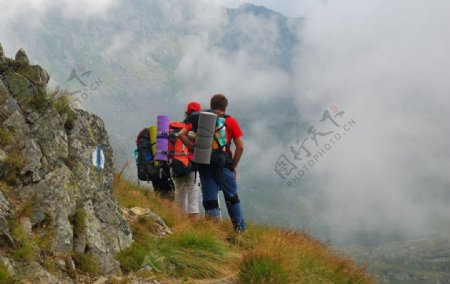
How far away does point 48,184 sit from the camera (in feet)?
23.5

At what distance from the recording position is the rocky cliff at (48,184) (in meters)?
6.51

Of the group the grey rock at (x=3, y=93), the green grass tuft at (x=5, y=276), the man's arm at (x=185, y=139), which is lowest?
the green grass tuft at (x=5, y=276)

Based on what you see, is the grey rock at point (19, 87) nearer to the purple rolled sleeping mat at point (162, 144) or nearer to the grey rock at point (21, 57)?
the grey rock at point (21, 57)

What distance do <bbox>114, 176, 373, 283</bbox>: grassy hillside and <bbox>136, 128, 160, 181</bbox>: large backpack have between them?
1.79 meters

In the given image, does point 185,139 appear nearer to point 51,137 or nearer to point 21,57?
point 51,137

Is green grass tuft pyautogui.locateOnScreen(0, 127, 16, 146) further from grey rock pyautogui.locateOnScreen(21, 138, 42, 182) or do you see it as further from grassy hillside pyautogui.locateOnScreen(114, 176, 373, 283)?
grassy hillside pyautogui.locateOnScreen(114, 176, 373, 283)

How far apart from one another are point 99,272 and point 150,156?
254 inches

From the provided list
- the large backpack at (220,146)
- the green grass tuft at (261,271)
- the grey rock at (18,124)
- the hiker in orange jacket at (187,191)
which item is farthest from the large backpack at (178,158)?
the grey rock at (18,124)

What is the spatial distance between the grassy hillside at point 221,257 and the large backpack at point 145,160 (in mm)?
A: 1789

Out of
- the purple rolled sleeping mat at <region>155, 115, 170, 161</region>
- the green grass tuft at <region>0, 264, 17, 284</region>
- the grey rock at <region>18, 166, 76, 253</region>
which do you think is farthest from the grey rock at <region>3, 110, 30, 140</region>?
the purple rolled sleeping mat at <region>155, 115, 170, 161</region>

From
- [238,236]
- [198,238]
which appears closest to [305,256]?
[238,236]

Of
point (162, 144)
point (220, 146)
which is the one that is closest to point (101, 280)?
point (220, 146)

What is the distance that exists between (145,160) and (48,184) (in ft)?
20.6

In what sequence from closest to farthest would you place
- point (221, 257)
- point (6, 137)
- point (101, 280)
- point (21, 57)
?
point (101, 280)
point (6, 137)
point (21, 57)
point (221, 257)
